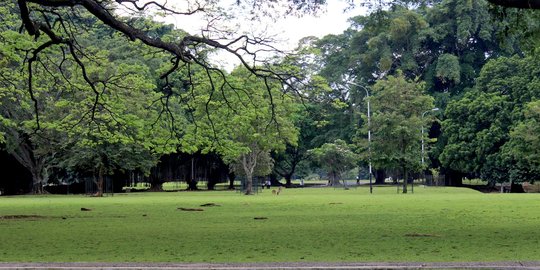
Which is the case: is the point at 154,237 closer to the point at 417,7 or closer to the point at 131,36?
the point at 131,36

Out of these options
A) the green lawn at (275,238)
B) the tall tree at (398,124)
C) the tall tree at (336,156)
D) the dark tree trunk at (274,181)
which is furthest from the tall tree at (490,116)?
the green lawn at (275,238)

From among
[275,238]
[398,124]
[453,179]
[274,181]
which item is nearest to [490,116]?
[398,124]

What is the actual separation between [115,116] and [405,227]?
33.4ft

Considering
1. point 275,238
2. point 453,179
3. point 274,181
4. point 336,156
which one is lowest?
point 275,238

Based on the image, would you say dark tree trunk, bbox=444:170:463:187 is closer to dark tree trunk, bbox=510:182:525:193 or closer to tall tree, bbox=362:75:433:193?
dark tree trunk, bbox=510:182:525:193

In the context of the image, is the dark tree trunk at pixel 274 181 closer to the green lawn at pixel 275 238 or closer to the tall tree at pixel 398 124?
the tall tree at pixel 398 124

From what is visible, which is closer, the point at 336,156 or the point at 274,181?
the point at 336,156

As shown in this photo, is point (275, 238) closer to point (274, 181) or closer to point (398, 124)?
point (398, 124)

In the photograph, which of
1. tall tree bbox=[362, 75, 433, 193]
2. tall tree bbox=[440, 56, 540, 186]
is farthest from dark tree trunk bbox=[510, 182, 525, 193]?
tall tree bbox=[362, 75, 433, 193]

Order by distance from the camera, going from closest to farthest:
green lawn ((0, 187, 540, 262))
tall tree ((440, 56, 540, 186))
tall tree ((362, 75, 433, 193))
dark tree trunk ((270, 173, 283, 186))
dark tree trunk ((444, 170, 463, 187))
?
green lawn ((0, 187, 540, 262)), tall tree ((362, 75, 433, 193)), tall tree ((440, 56, 540, 186)), dark tree trunk ((444, 170, 463, 187)), dark tree trunk ((270, 173, 283, 186))

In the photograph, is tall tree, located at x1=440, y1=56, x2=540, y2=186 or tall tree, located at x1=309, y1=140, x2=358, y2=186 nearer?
tall tree, located at x1=440, y1=56, x2=540, y2=186

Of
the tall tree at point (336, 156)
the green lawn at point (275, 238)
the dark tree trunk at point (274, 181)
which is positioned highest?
the tall tree at point (336, 156)

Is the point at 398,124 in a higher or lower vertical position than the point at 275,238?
higher

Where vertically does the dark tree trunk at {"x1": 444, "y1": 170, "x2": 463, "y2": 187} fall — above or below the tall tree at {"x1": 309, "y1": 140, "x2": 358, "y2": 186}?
below
